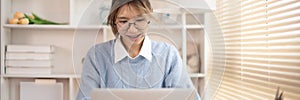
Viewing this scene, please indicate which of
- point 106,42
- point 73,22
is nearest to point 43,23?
point 73,22

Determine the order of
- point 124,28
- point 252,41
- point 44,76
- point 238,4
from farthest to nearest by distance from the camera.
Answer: point 44,76 < point 238,4 < point 252,41 < point 124,28

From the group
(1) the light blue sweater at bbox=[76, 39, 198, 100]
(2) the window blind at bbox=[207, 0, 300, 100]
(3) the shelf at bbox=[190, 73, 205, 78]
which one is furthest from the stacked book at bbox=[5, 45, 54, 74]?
(3) the shelf at bbox=[190, 73, 205, 78]

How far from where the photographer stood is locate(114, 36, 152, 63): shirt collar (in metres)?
1.07

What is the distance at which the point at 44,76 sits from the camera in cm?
227

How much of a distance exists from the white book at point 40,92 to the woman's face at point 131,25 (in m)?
1.41

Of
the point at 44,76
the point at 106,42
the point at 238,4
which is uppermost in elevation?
the point at 238,4

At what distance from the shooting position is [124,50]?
108 cm

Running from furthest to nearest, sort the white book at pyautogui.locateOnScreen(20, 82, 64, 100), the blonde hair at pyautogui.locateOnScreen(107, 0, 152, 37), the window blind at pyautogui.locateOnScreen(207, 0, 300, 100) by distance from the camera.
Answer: the white book at pyautogui.locateOnScreen(20, 82, 64, 100) < the window blind at pyautogui.locateOnScreen(207, 0, 300, 100) < the blonde hair at pyautogui.locateOnScreen(107, 0, 152, 37)

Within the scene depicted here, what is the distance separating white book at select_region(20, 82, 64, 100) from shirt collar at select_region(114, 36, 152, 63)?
4.55 ft

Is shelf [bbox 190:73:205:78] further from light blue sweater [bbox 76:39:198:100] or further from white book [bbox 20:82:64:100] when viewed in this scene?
white book [bbox 20:82:64:100]

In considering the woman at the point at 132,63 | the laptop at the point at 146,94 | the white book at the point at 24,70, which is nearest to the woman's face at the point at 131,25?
the woman at the point at 132,63

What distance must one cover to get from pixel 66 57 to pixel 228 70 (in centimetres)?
106

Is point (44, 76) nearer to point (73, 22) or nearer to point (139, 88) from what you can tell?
point (73, 22)

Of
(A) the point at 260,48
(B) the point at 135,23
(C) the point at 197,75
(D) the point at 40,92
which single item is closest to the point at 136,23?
(B) the point at 135,23
